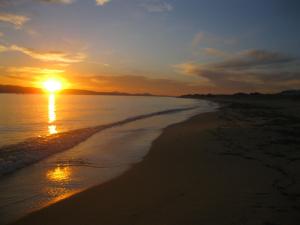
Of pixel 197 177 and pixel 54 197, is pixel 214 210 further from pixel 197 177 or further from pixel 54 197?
pixel 54 197

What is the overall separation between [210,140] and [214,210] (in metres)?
9.04

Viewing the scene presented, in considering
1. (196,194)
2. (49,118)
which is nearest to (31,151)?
(196,194)

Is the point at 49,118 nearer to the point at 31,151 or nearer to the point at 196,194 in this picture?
the point at 31,151

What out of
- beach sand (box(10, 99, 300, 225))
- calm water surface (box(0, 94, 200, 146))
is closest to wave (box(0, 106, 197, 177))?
calm water surface (box(0, 94, 200, 146))

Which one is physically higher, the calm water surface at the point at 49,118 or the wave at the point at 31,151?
the calm water surface at the point at 49,118

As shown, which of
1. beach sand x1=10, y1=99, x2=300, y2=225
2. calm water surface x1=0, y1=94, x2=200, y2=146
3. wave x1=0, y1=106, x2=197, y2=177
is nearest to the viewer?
beach sand x1=10, y1=99, x2=300, y2=225

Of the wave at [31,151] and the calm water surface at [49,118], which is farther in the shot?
the calm water surface at [49,118]

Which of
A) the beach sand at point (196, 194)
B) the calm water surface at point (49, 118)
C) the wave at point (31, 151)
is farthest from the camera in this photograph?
the calm water surface at point (49, 118)

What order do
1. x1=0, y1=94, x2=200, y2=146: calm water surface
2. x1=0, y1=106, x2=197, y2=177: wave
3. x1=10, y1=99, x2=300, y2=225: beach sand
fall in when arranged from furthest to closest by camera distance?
x1=0, y1=94, x2=200, y2=146: calm water surface
x1=0, y1=106, x2=197, y2=177: wave
x1=10, y1=99, x2=300, y2=225: beach sand

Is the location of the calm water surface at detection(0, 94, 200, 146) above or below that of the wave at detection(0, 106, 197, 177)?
above

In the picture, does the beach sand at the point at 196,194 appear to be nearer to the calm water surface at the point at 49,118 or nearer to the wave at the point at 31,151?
the wave at the point at 31,151

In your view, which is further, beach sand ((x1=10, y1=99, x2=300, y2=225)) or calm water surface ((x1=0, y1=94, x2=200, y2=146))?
calm water surface ((x1=0, y1=94, x2=200, y2=146))

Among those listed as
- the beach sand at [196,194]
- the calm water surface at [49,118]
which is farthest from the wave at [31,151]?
the beach sand at [196,194]

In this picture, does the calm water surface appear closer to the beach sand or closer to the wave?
the wave
